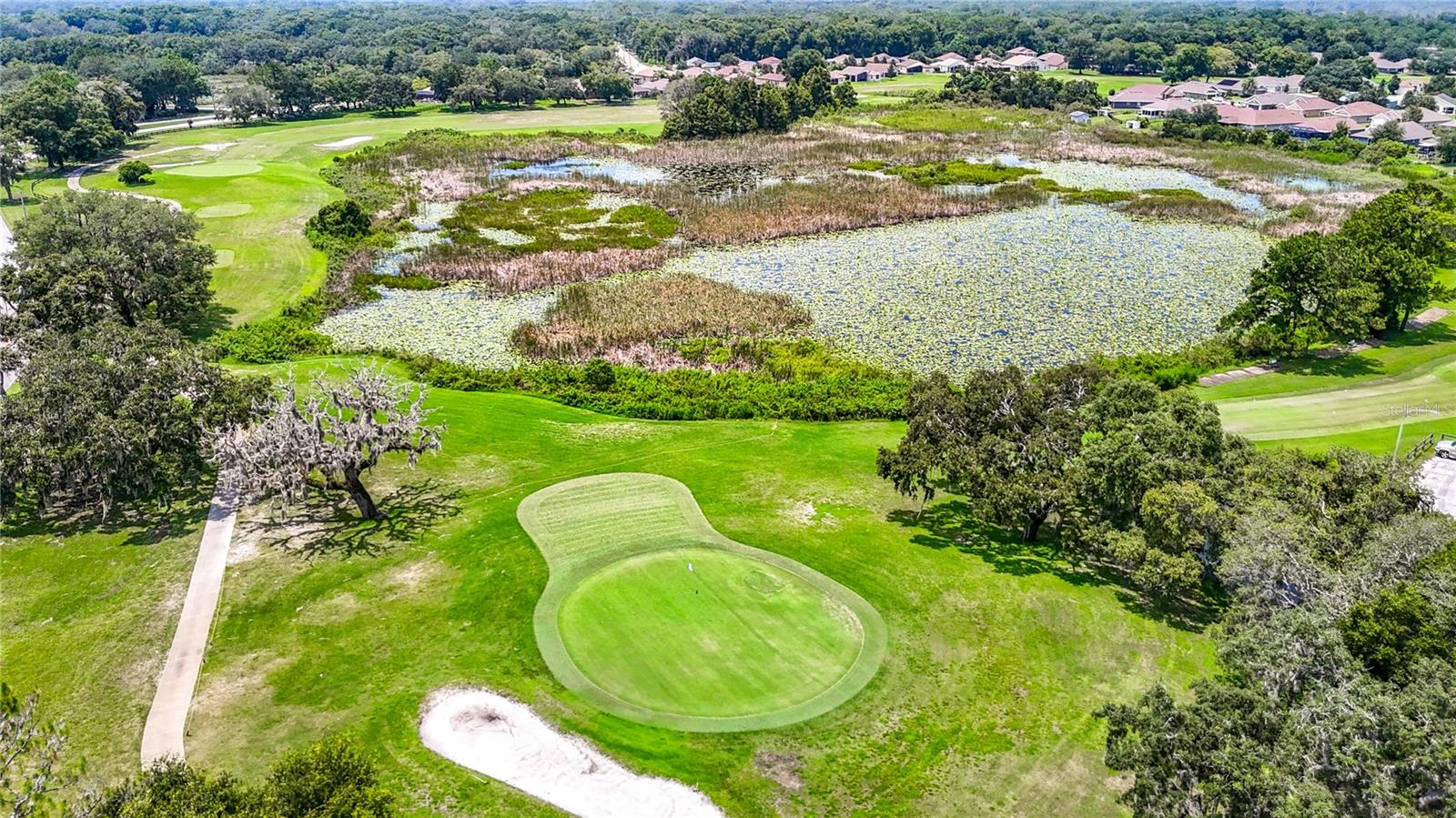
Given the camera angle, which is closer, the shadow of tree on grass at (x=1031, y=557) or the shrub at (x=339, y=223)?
the shadow of tree on grass at (x=1031, y=557)

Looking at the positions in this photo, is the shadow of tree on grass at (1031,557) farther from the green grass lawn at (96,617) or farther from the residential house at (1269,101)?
the residential house at (1269,101)

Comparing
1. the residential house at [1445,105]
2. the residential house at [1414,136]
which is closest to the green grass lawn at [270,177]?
the residential house at [1414,136]

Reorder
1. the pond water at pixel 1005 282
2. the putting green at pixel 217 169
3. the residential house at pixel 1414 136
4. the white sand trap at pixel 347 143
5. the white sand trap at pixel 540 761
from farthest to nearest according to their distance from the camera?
the white sand trap at pixel 347 143
the residential house at pixel 1414 136
the putting green at pixel 217 169
the pond water at pixel 1005 282
the white sand trap at pixel 540 761

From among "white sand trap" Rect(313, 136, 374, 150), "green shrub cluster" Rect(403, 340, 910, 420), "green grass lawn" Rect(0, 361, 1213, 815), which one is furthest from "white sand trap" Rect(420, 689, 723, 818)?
"white sand trap" Rect(313, 136, 374, 150)

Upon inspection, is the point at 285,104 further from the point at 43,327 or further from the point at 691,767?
the point at 691,767

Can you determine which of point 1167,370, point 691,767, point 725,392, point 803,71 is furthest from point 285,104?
point 691,767

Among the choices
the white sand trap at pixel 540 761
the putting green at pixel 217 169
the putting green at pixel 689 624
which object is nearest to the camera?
the white sand trap at pixel 540 761

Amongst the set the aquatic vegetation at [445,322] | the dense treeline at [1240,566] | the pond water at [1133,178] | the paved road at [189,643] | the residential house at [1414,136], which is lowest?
the paved road at [189,643]

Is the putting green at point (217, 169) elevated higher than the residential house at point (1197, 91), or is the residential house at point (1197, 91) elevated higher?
the residential house at point (1197, 91)
